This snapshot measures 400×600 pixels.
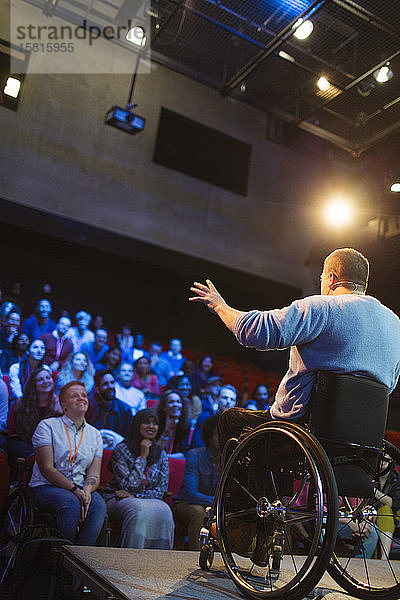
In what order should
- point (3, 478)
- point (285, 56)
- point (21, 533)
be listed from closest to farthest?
point (21, 533), point (3, 478), point (285, 56)

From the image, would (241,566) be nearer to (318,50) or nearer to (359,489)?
(359,489)

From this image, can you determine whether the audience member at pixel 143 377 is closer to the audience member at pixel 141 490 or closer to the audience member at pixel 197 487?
the audience member at pixel 197 487

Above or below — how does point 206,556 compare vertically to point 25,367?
below

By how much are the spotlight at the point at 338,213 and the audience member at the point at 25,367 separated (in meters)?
4.02

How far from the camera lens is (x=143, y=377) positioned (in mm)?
5156

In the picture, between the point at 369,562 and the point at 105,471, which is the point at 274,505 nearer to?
the point at 369,562

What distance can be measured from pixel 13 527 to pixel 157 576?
1.08m

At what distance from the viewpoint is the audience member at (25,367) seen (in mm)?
4070

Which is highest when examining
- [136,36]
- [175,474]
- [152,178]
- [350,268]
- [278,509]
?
[136,36]

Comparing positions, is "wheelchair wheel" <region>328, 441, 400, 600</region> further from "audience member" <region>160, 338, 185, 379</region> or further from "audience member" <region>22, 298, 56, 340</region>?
"audience member" <region>22, 298, 56, 340</region>

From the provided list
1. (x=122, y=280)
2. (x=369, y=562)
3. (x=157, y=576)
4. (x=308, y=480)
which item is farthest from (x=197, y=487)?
(x=122, y=280)

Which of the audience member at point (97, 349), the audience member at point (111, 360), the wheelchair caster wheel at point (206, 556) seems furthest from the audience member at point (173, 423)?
the wheelchair caster wheel at point (206, 556)

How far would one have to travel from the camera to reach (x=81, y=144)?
6293 millimetres

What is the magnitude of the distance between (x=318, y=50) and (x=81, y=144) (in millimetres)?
2984
